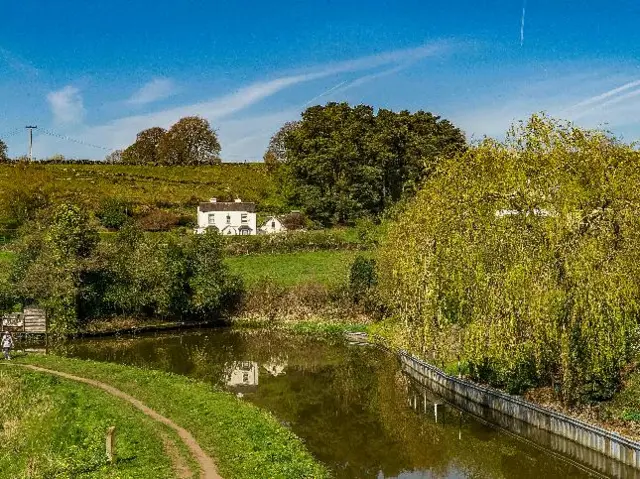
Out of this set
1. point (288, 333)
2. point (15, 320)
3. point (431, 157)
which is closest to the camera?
point (15, 320)

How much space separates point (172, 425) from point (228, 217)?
228 ft

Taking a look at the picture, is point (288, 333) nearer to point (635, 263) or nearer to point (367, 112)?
point (635, 263)

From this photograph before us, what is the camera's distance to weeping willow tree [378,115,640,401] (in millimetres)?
25766

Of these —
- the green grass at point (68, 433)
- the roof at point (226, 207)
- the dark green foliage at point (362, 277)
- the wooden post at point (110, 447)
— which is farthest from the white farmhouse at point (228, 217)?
the wooden post at point (110, 447)

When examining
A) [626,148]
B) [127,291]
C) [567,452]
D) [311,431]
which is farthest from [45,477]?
[127,291]

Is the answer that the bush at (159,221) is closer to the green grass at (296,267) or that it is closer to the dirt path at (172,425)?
the green grass at (296,267)

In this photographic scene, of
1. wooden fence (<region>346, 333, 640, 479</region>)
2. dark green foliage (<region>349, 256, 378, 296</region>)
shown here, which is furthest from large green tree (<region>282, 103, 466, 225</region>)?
wooden fence (<region>346, 333, 640, 479</region>)

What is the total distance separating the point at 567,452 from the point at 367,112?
7996cm

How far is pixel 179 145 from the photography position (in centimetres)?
15375

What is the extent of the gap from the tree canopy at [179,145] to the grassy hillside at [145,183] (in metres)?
13.4

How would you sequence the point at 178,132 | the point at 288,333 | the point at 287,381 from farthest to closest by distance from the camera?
the point at 178,132 < the point at 288,333 < the point at 287,381

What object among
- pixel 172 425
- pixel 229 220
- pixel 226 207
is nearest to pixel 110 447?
pixel 172 425

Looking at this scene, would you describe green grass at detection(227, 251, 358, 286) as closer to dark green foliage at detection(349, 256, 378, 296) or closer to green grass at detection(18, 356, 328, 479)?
dark green foliage at detection(349, 256, 378, 296)

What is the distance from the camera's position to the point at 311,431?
29.0 meters
